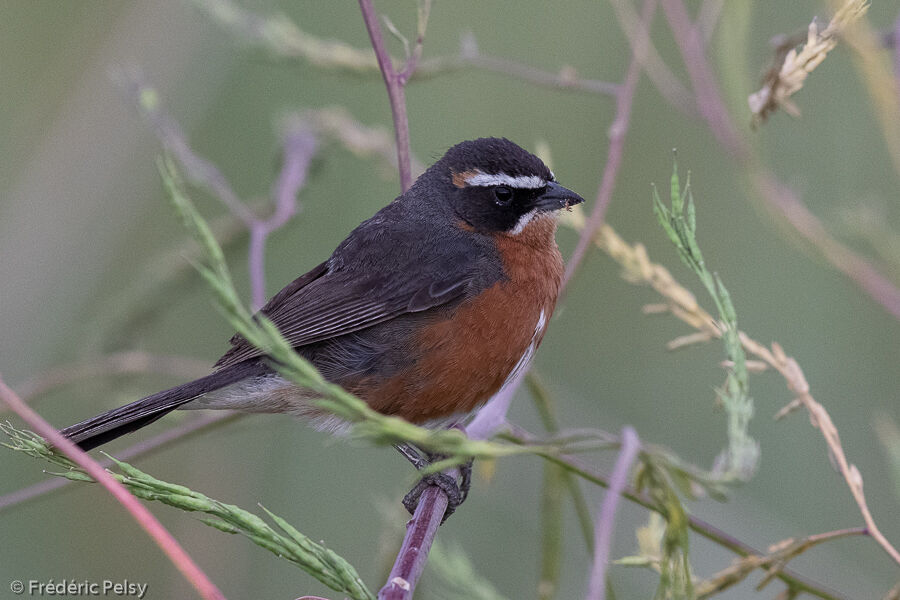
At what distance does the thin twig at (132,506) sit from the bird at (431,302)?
186cm

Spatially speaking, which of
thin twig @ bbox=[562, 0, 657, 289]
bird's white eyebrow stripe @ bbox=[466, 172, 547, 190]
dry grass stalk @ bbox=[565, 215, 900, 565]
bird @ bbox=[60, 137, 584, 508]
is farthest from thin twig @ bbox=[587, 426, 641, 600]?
bird's white eyebrow stripe @ bbox=[466, 172, 547, 190]

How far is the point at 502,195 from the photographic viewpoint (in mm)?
4258

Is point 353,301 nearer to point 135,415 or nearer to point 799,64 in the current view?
point 135,415

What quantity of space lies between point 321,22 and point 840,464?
5.49 metres

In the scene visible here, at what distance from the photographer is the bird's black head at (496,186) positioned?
13.6ft

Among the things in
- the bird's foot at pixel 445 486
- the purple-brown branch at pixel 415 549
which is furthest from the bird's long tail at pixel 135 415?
the purple-brown branch at pixel 415 549

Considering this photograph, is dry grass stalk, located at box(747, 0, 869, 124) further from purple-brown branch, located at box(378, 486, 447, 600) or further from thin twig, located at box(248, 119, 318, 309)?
thin twig, located at box(248, 119, 318, 309)

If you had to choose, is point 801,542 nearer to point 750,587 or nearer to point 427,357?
point 750,587

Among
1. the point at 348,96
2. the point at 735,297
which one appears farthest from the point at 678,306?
the point at 348,96

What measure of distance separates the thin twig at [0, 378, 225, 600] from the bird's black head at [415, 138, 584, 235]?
270 centimetres

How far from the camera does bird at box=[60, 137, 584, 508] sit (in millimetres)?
3830

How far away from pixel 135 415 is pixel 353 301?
3.75 ft

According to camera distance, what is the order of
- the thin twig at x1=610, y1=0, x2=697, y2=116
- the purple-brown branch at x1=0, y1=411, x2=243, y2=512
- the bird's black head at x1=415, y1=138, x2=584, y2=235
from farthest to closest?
the bird's black head at x1=415, y1=138, x2=584, y2=235 < the thin twig at x1=610, y1=0, x2=697, y2=116 < the purple-brown branch at x1=0, y1=411, x2=243, y2=512

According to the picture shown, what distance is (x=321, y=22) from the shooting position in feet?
22.1
